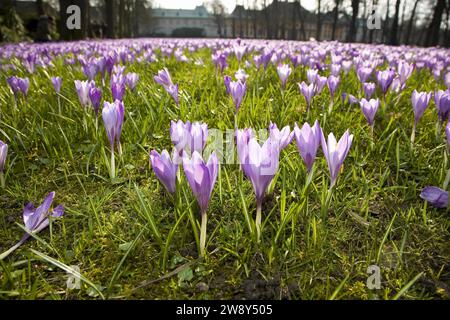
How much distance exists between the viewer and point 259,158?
120 centimetres

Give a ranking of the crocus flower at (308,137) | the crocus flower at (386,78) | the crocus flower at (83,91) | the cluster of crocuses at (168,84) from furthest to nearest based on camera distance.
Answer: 1. the crocus flower at (386,78)
2. the cluster of crocuses at (168,84)
3. the crocus flower at (83,91)
4. the crocus flower at (308,137)

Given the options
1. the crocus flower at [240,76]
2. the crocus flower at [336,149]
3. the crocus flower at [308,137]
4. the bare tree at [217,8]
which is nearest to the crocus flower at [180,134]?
the crocus flower at [308,137]

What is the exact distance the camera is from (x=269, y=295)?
3.93 feet

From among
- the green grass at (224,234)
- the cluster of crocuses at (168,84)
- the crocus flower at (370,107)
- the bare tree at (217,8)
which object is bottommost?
the green grass at (224,234)

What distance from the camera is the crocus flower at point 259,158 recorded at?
1186 mm

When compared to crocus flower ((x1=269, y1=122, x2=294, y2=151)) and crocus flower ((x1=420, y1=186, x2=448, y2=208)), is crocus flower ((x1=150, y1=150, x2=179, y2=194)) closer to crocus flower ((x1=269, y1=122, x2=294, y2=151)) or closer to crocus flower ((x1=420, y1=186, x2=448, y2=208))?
crocus flower ((x1=269, y1=122, x2=294, y2=151))

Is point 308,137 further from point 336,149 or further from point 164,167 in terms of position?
point 164,167

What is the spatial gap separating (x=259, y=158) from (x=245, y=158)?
0.17 feet

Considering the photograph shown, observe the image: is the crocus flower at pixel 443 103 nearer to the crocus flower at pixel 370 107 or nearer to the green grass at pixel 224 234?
the green grass at pixel 224 234

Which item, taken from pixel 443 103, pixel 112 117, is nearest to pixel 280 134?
pixel 112 117

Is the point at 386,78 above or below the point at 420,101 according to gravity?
above
